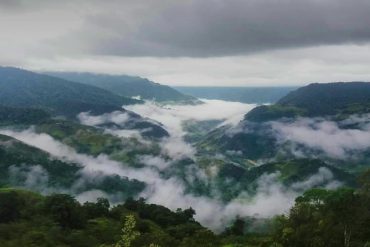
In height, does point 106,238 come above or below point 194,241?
below

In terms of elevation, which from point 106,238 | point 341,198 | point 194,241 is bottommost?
point 106,238

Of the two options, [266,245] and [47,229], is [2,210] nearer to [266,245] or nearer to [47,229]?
[47,229]

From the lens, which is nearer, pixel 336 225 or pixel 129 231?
pixel 129 231

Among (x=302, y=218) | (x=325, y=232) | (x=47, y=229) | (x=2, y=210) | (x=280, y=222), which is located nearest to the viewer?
(x=325, y=232)

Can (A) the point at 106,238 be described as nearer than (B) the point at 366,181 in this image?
No

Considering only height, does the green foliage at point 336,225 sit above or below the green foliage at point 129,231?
below

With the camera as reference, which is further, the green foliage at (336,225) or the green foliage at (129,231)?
the green foliage at (336,225)

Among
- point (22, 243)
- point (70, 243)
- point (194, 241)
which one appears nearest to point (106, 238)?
point (70, 243)

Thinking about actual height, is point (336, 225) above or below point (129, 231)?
below

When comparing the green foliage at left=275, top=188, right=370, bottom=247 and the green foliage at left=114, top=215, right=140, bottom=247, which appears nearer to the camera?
the green foliage at left=114, top=215, right=140, bottom=247

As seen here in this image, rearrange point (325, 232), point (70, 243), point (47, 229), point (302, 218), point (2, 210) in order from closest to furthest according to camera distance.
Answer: point (325, 232), point (302, 218), point (70, 243), point (47, 229), point (2, 210)

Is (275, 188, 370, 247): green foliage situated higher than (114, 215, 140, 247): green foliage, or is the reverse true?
(114, 215, 140, 247): green foliage
